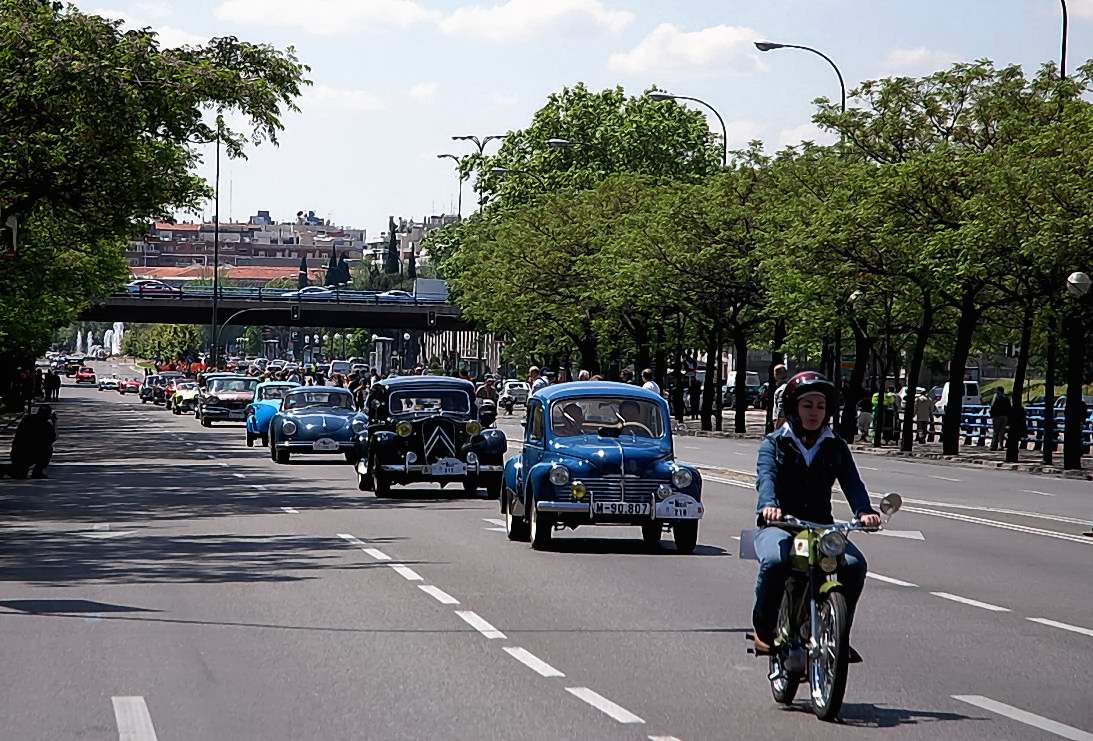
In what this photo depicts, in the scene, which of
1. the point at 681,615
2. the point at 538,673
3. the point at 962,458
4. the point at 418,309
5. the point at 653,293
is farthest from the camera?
the point at 418,309

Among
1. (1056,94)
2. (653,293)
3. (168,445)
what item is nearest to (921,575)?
(1056,94)

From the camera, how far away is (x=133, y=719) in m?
9.18

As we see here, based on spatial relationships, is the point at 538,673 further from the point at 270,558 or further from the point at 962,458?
the point at 962,458

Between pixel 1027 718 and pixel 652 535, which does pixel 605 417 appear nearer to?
pixel 652 535

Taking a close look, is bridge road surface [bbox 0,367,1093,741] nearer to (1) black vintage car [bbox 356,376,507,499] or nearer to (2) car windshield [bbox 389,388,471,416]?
→ (1) black vintage car [bbox 356,376,507,499]

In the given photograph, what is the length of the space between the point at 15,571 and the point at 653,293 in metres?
53.4

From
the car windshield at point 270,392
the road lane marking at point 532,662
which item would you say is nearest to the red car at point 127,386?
the car windshield at point 270,392

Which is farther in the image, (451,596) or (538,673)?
(451,596)

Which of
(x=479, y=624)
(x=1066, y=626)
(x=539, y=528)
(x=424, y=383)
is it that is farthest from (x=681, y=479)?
(x=424, y=383)

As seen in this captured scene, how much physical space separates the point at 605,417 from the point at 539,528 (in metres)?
1.51

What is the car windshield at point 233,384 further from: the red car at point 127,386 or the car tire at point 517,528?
the red car at point 127,386

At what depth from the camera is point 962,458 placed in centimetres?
5006

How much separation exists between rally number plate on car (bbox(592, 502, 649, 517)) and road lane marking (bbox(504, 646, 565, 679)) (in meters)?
6.88

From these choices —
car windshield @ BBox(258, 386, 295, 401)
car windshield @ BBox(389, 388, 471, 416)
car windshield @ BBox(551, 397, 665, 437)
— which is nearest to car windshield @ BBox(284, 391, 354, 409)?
car windshield @ BBox(258, 386, 295, 401)
